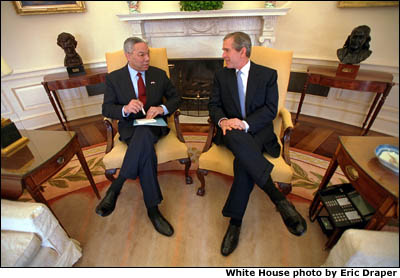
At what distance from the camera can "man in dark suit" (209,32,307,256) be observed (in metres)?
1.07

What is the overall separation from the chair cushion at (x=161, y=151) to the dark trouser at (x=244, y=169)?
1.26ft

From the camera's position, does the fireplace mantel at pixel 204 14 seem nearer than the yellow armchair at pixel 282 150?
No

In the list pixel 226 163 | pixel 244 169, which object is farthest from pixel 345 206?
pixel 226 163

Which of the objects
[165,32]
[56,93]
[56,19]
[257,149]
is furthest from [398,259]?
[165,32]

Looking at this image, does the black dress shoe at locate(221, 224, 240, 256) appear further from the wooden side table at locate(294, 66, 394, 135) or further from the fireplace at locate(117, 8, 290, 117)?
the fireplace at locate(117, 8, 290, 117)

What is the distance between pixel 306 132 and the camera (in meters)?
2.12

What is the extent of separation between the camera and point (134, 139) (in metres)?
1.22

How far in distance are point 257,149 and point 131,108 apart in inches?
33.9

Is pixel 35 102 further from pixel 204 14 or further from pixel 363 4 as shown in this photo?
pixel 363 4

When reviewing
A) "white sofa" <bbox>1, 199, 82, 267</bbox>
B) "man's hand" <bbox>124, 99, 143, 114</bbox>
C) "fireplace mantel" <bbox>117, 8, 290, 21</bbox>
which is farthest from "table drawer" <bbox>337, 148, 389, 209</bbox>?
"fireplace mantel" <bbox>117, 8, 290, 21</bbox>

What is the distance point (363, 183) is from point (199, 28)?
2.34m

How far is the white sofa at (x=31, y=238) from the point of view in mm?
688

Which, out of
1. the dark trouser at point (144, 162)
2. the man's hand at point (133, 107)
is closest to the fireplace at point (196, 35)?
the man's hand at point (133, 107)

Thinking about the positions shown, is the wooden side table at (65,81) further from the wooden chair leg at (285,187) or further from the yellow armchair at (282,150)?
the wooden chair leg at (285,187)
